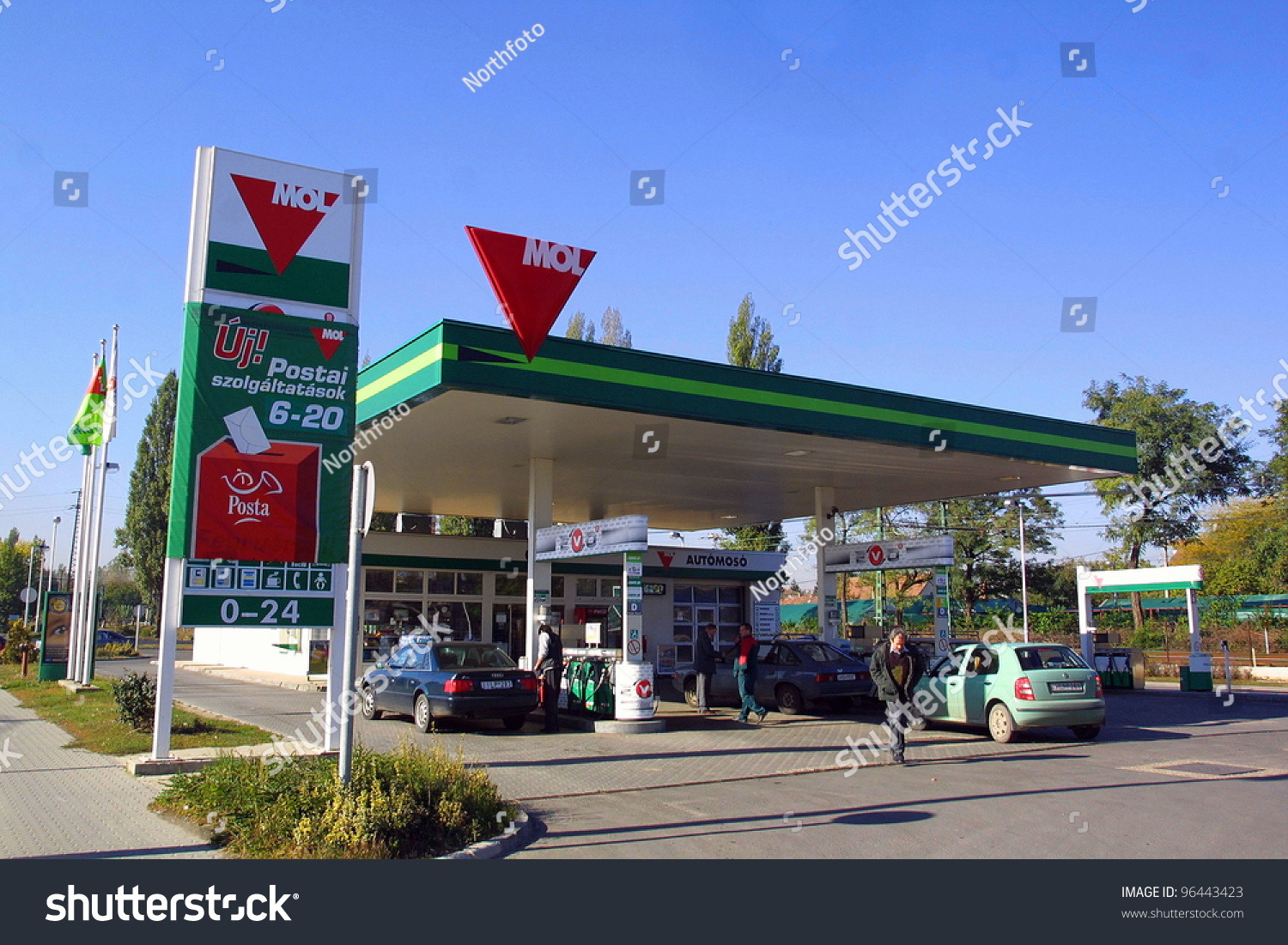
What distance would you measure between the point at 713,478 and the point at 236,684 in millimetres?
15233

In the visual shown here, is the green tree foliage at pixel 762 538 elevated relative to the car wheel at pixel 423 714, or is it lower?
elevated

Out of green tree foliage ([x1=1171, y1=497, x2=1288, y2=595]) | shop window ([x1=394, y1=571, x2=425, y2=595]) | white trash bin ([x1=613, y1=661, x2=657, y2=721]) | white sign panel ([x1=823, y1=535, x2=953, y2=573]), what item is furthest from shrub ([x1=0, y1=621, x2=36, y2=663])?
green tree foliage ([x1=1171, y1=497, x2=1288, y2=595])

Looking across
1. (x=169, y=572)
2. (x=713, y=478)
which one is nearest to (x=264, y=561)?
(x=169, y=572)

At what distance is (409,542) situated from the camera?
1033 inches

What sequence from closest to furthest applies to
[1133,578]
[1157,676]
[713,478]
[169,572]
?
[169,572], [713,478], [1133,578], [1157,676]

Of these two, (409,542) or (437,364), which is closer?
(437,364)

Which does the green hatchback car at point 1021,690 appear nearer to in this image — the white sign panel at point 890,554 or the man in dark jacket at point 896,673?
the man in dark jacket at point 896,673

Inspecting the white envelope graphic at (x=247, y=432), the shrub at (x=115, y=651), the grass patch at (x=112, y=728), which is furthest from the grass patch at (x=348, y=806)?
the shrub at (x=115, y=651)

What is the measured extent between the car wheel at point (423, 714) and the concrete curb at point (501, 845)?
673 centimetres

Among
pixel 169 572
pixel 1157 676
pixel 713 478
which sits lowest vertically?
pixel 1157 676

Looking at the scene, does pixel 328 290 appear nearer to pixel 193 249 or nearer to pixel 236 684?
pixel 193 249

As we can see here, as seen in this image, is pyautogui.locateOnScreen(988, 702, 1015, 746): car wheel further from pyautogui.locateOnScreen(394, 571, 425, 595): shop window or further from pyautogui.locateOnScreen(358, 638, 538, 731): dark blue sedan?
pyautogui.locateOnScreen(394, 571, 425, 595): shop window

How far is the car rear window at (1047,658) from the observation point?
47.4 feet
